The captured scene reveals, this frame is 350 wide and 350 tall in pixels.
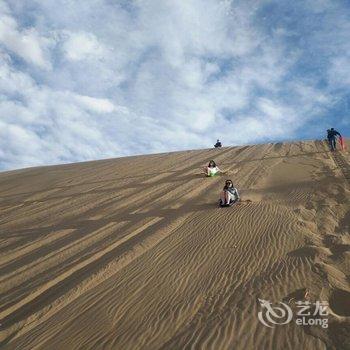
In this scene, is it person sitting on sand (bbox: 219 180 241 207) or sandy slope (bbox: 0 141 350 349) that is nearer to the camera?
sandy slope (bbox: 0 141 350 349)

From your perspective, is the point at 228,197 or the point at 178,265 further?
the point at 228,197

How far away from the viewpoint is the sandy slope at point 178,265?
6965 mm

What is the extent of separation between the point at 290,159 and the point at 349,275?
51.0 feet

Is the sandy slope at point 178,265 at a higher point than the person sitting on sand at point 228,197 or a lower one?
lower

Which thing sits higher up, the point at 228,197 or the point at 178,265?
the point at 228,197

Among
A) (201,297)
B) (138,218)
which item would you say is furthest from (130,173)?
(201,297)

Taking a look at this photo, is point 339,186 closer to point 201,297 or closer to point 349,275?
point 349,275

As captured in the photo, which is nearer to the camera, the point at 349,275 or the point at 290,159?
the point at 349,275

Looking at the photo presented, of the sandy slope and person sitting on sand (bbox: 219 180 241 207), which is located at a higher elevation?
person sitting on sand (bbox: 219 180 241 207)

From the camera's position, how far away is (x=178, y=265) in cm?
975

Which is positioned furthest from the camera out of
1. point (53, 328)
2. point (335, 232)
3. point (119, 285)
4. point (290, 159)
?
point (290, 159)

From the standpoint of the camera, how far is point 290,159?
75.1 ft

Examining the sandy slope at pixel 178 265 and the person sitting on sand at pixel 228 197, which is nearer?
the sandy slope at pixel 178 265

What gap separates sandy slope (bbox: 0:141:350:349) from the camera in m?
6.96
